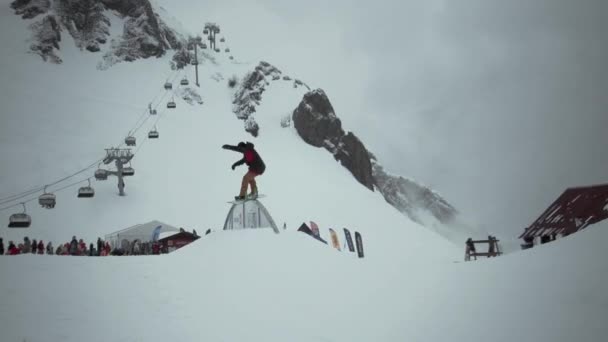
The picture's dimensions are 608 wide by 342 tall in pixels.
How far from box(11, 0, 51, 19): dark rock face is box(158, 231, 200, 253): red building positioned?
5681cm

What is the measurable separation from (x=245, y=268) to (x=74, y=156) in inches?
1315

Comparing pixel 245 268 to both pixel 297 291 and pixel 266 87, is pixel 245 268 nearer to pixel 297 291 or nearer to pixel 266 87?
pixel 297 291

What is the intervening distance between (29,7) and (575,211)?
2939 inches

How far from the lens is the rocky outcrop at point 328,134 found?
67875 mm

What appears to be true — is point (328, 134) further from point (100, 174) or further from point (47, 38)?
point (47, 38)

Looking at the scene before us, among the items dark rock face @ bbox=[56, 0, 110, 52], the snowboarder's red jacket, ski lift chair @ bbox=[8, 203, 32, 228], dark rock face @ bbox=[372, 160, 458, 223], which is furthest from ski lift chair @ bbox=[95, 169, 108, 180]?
dark rock face @ bbox=[372, 160, 458, 223]

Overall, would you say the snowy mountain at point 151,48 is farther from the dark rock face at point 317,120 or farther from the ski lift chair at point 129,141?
the ski lift chair at point 129,141

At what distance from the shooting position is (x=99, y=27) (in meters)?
66.3

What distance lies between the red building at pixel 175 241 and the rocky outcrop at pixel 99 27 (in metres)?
45.0

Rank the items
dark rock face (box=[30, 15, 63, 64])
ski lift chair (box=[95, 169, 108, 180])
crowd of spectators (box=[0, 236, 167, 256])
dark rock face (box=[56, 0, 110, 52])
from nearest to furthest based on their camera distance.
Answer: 1. crowd of spectators (box=[0, 236, 167, 256])
2. ski lift chair (box=[95, 169, 108, 180])
3. dark rock face (box=[30, 15, 63, 64])
4. dark rock face (box=[56, 0, 110, 52])

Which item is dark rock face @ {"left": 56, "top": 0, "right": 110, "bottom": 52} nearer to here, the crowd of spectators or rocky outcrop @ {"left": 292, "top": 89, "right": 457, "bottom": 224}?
rocky outcrop @ {"left": 292, "top": 89, "right": 457, "bottom": 224}

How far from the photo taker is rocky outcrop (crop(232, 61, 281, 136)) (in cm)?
6253

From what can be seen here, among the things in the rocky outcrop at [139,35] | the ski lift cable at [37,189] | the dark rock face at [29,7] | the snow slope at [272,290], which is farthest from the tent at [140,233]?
the dark rock face at [29,7]

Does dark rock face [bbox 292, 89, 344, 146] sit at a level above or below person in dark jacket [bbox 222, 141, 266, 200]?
above
